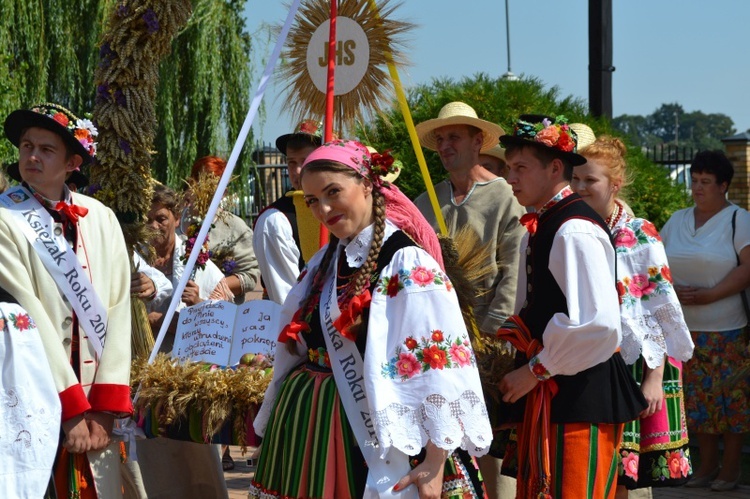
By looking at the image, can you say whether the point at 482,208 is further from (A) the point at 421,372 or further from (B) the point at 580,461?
(A) the point at 421,372

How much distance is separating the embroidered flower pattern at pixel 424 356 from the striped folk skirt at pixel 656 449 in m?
1.32

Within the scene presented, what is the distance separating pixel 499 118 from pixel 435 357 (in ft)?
15.1

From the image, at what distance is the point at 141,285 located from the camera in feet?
15.1

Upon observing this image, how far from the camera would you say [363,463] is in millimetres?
3172

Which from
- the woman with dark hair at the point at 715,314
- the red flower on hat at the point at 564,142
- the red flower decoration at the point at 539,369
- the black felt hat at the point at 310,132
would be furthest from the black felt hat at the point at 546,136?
the woman with dark hair at the point at 715,314

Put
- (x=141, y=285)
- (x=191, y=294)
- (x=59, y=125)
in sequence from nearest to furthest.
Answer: (x=59, y=125)
(x=141, y=285)
(x=191, y=294)

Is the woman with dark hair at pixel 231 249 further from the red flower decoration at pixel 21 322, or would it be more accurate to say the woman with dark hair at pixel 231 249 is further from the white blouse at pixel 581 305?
the white blouse at pixel 581 305

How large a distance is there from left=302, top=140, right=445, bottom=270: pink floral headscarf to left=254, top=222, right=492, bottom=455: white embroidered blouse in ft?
0.83

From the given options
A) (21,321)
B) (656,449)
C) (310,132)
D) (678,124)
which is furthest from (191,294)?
(678,124)

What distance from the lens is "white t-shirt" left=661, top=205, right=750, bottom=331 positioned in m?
6.55

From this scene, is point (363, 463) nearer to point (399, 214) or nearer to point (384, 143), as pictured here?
point (399, 214)

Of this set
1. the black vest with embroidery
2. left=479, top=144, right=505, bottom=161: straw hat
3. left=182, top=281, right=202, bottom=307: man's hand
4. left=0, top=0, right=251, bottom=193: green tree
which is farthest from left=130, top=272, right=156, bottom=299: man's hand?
left=0, top=0, right=251, bottom=193: green tree

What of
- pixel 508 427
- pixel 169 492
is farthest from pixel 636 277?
pixel 169 492

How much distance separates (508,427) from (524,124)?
111 cm
